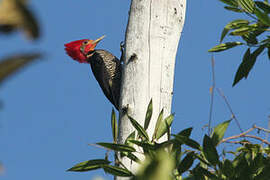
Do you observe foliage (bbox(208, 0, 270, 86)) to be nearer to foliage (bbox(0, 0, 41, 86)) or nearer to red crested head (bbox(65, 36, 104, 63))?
foliage (bbox(0, 0, 41, 86))

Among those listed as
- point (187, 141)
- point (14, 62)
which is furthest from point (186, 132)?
point (14, 62)

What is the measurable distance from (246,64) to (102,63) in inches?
116

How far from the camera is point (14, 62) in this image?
45 cm

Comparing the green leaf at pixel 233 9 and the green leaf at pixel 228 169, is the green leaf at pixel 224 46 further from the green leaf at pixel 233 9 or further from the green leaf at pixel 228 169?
the green leaf at pixel 228 169

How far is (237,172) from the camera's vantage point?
1.71 metres

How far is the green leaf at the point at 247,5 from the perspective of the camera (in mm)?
1960

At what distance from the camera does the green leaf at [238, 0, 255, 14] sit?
6.43 feet

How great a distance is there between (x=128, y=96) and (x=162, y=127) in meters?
0.37

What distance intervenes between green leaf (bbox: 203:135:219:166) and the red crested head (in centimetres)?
369

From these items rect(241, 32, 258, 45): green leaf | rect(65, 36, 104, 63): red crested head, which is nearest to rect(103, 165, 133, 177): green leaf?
rect(241, 32, 258, 45): green leaf

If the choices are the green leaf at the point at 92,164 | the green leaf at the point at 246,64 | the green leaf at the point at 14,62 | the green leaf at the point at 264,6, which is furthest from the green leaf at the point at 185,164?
the green leaf at the point at 14,62

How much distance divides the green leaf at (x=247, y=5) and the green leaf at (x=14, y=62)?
5.64 ft

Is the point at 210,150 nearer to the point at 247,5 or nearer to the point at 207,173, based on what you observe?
the point at 207,173

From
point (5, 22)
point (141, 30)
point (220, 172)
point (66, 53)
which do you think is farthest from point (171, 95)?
point (66, 53)
